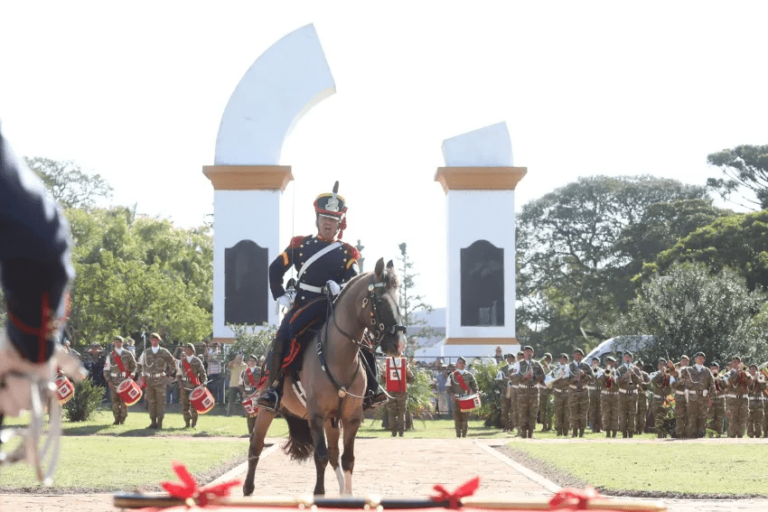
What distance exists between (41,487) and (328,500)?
992cm

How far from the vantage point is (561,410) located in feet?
86.2

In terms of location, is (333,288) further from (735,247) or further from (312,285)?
(735,247)

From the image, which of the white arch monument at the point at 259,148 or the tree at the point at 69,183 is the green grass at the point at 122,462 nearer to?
the white arch monument at the point at 259,148

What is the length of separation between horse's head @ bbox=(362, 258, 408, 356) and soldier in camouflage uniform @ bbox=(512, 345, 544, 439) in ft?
52.6

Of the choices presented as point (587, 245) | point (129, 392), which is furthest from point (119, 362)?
point (587, 245)

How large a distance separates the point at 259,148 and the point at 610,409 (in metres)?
12.7

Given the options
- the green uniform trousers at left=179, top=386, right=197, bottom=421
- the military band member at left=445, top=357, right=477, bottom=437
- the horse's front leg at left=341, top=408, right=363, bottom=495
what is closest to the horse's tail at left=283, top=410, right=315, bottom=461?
the horse's front leg at left=341, top=408, right=363, bottom=495

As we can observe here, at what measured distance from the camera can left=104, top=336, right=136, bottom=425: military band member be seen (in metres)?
26.3

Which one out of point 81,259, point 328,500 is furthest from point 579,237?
point 328,500

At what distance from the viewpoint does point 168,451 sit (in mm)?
17812

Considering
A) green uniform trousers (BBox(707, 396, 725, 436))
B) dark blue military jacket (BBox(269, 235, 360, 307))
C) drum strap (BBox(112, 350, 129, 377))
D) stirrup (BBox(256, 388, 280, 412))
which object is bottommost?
green uniform trousers (BBox(707, 396, 725, 436))

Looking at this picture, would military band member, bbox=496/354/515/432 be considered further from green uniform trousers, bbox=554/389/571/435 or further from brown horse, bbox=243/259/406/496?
brown horse, bbox=243/259/406/496

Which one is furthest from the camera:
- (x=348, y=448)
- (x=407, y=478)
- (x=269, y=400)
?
(x=407, y=478)

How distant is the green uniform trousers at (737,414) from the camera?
26.8 m
